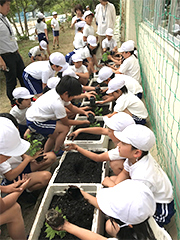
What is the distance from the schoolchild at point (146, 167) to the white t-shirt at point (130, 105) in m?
1.10

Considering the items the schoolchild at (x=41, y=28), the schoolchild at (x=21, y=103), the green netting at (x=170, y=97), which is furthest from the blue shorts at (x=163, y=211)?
the schoolchild at (x=41, y=28)

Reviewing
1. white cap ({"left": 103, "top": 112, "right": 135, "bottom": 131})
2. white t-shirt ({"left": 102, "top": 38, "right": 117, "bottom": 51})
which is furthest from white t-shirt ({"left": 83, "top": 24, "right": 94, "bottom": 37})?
white cap ({"left": 103, "top": 112, "right": 135, "bottom": 131})

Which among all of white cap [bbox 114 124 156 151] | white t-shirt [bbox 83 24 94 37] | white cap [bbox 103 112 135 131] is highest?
white t-shirt [bbox 83 24 94 37]

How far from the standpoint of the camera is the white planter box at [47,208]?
1.71m

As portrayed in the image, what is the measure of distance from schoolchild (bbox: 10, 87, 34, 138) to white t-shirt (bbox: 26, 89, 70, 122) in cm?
32

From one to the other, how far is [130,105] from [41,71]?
1.94 metres

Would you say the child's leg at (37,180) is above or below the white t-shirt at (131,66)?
below

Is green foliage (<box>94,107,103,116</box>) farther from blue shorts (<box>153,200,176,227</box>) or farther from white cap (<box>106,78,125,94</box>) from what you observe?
blue shorts (<box>153,200,176,227</box>)

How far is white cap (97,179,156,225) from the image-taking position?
3.96 ft

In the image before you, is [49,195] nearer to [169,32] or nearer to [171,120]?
[171,120]

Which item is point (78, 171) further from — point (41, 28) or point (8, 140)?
point (41, 28)

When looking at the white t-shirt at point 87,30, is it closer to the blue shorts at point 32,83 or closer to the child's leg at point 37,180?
the blue shorts at point 32,83

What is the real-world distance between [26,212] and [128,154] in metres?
1.43

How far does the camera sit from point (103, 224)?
1.98m
